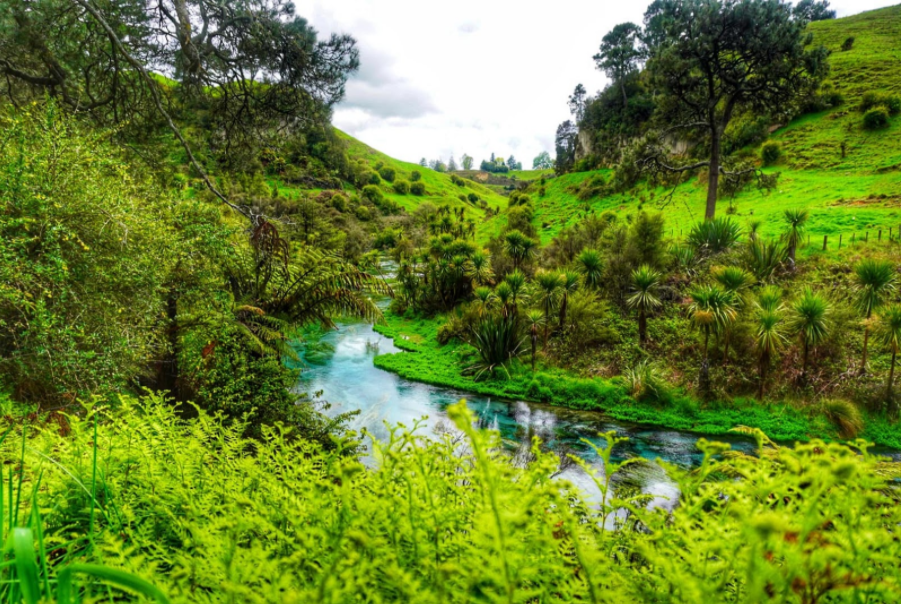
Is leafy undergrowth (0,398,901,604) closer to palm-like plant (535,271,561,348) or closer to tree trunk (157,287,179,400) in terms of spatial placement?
tree trunk (157,287,179,400)

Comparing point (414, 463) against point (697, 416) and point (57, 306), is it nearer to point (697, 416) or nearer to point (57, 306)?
point (57, 306)

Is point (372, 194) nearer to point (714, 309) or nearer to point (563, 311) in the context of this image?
point (563, 311)

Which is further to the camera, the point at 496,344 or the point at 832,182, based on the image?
the point at 832,182

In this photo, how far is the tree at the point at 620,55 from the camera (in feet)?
195

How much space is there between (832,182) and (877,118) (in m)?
9.40

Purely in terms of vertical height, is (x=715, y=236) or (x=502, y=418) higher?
(x=715, y=236)

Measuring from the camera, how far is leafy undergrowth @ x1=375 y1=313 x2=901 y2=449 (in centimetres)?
964

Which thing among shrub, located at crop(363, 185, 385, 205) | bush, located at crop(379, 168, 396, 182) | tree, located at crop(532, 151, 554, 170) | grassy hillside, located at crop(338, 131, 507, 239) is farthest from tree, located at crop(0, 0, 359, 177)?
tree, located at crop(532, 151, 554, 170)

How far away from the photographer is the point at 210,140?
649cm

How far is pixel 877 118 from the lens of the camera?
2691 cm

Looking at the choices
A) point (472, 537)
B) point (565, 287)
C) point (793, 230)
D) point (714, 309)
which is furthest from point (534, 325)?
point (472, 537)

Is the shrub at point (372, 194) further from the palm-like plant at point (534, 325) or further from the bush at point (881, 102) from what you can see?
the bush at point (881, 102)

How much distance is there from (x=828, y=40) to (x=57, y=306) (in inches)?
2842

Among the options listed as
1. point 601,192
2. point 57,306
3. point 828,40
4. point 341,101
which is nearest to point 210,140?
point 341,101
